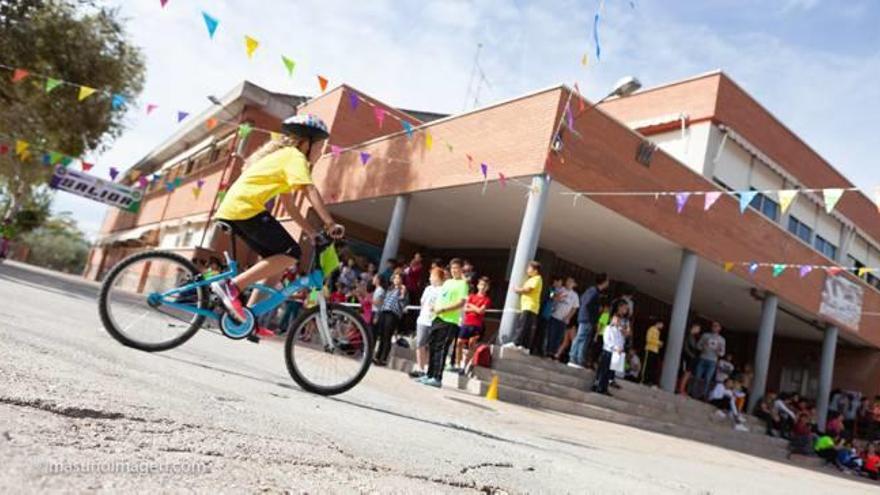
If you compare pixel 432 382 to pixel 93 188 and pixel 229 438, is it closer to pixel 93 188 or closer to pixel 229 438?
pixel 229 438

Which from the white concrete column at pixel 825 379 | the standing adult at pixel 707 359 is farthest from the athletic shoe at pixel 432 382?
the white concrete column at pixel 825 379

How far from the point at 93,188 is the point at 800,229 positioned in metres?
28.2

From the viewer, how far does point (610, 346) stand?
10047 millimetres

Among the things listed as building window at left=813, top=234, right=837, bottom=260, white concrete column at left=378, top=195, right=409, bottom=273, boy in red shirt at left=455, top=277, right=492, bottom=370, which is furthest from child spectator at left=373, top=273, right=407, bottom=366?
building window at left=813, top=234, right=837, bottom=260

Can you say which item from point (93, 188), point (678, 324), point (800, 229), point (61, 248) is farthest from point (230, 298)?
point (61, 248)

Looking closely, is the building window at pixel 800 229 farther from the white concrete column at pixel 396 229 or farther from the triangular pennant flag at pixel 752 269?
the white concrete column at pixel 396 229

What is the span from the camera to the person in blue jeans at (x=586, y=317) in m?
10.3

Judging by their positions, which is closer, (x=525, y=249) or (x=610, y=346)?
(x=610, y=346)

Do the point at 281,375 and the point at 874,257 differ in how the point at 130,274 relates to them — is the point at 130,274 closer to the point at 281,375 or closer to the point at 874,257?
the point at 281,375

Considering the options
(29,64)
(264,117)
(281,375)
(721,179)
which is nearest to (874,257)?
(721,179)

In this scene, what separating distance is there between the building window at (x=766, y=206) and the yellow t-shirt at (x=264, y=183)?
54.4 ft

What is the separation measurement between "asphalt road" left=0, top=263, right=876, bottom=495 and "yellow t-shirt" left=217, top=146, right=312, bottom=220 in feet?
3.56

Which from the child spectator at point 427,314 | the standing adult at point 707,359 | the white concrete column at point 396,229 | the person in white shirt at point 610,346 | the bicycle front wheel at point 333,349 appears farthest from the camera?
the white concrete column at point 396,229

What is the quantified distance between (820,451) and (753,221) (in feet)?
18.6
